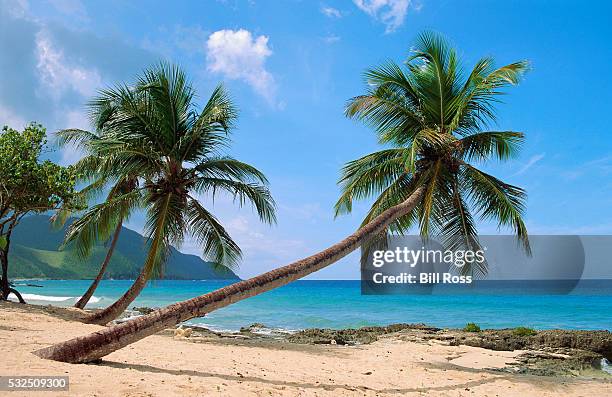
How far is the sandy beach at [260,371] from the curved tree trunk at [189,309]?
0.88 ft

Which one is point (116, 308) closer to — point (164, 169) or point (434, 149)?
point (164, 169)

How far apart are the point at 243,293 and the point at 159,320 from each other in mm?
1300

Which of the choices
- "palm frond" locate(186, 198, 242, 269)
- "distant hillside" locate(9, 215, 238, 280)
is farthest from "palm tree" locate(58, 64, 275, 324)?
"distant hillside" locate(9, 215, 238, 280)

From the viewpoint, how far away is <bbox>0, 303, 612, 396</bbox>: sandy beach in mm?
5594

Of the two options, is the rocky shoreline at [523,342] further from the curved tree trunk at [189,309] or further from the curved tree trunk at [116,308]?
the curved tree trunk at [189,309]

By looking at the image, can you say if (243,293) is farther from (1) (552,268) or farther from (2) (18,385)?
(1) (552,268)

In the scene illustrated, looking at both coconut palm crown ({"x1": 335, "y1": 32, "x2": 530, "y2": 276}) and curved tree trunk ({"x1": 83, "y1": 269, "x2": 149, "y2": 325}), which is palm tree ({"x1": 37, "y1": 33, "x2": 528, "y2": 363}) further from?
curved tree trunk ({"x1": 83, "y1": 269, "x2": 149, "y2": 325})

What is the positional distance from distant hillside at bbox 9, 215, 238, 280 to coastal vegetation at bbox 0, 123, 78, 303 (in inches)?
3379

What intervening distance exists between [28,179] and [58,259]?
405ft

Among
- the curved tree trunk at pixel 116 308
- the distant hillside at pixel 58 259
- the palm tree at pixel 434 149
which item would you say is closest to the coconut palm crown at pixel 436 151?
the palm tree at pixel 434 149

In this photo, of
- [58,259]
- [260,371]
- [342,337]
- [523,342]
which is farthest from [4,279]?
[58,259]

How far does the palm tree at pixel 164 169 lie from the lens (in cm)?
1285

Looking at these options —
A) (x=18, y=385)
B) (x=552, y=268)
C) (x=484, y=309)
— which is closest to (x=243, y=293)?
(x=18, y=385)

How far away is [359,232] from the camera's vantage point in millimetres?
9336
